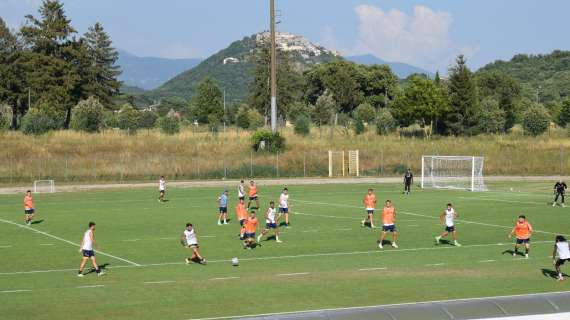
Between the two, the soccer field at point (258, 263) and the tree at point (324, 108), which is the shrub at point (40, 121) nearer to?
the tree at point (324, 108)

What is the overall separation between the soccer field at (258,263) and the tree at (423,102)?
53359 mm

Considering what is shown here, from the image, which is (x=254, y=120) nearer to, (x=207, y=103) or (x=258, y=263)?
(x=207, y=103)

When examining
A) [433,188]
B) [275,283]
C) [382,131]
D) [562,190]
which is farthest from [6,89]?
[275,283]

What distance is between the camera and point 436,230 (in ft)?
116

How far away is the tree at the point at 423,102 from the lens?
3907 inches

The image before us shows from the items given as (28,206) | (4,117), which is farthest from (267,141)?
(28,206)

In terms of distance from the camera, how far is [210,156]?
2992 inches

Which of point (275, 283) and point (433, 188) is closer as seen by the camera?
point (275, 283)

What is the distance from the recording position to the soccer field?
20.2 metres

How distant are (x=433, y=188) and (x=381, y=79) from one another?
82.5 metres

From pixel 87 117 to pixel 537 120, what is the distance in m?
56.7

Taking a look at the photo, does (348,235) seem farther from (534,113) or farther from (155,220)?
(534,113)

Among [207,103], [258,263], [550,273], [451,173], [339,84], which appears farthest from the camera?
[339,84]

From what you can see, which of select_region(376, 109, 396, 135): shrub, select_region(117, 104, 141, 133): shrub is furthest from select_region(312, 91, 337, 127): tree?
select_region(117, 104, 141, 133): shrub
